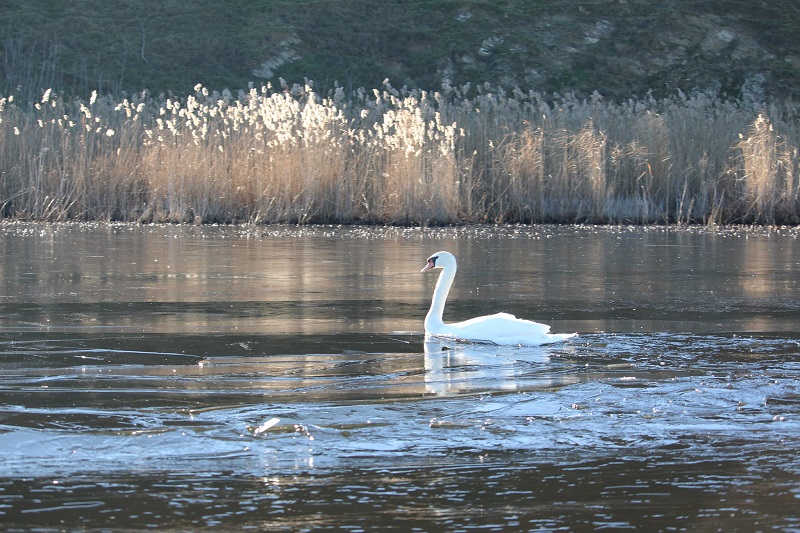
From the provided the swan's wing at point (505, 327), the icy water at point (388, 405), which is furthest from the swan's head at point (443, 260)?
the swan's wing at point (505, 327)

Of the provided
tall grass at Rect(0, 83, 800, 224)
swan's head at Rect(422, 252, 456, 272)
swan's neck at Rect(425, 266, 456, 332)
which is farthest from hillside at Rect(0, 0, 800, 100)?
swan's neck at Rect(425, 266, 456, 332)

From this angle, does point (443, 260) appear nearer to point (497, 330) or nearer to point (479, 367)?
point (497, 330)

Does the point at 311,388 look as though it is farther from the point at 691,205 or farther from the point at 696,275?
the point at 691,205

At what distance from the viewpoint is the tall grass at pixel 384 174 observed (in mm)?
17312

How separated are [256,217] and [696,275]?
7482mm

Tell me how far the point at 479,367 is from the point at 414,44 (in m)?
34.0

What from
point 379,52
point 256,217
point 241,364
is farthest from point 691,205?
point 379,52

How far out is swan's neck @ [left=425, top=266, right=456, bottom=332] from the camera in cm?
813

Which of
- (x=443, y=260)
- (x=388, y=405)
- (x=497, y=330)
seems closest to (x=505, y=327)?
(x=497, y=330)

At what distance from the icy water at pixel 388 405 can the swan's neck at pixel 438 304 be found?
0.22m

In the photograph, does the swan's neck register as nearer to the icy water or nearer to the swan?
the swan

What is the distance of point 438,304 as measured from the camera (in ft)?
27.4

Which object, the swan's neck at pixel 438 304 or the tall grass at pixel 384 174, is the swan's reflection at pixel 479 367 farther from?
the tall grass at pixel 384 174

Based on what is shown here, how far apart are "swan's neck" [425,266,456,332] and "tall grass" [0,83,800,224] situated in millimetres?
8354
